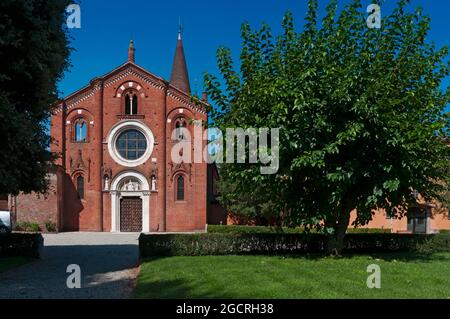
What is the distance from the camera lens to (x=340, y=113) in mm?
12906

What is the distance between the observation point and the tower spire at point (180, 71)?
5078 cm

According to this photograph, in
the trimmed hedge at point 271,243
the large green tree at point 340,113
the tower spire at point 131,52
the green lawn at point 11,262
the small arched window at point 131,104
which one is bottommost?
the green lawn at point 11,262

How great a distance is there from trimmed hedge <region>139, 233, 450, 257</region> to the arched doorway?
20755 millimetres

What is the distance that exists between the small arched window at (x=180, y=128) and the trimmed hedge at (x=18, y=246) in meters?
20.8

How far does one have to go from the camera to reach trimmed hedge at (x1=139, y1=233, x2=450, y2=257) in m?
15.6

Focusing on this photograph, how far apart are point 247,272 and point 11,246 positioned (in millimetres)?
10136

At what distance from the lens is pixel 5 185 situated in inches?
468

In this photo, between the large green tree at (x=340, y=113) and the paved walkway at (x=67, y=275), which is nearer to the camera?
the paved walkway at (x=67, y=275)

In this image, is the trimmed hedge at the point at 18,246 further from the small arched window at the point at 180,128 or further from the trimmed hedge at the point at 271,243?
the small arched window at the point at 180,128

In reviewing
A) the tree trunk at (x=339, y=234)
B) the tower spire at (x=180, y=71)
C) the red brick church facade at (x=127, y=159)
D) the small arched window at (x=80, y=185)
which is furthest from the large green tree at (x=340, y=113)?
the tower spire at (x=180, y=71)

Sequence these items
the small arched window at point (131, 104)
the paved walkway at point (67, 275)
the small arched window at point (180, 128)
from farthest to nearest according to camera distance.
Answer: the small arched window at point (131, 104), the small arched window at point (180, 128), the paved walkway at point (67, 275)
